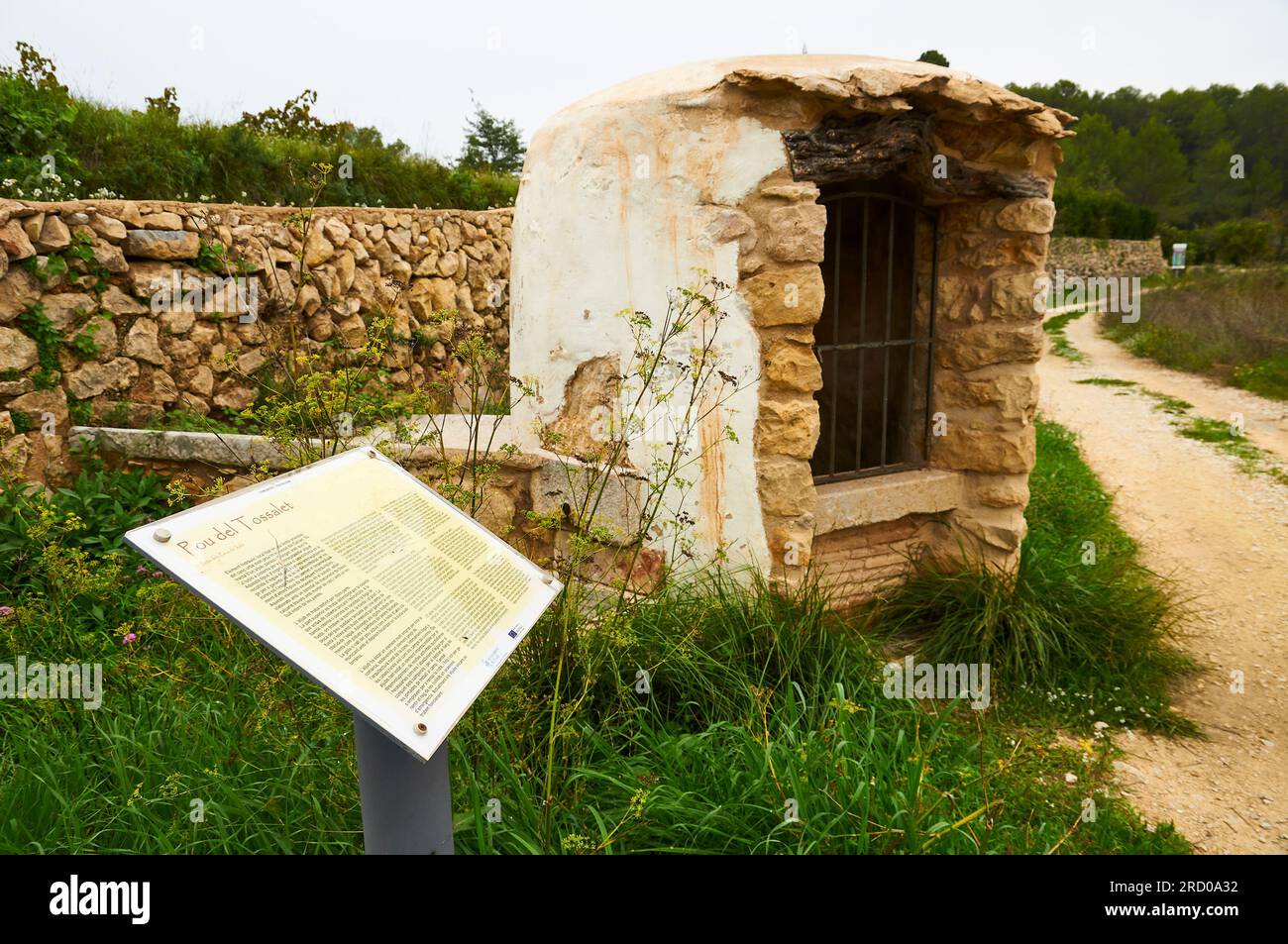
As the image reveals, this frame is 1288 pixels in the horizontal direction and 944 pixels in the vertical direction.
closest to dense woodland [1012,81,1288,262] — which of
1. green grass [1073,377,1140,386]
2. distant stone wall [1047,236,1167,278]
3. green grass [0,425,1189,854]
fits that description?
distant stone wall [1047,236,1167,278]

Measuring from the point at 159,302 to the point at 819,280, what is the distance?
4.01m

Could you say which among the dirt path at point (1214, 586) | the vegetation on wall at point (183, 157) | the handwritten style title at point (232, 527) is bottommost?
the dirt path at point (1214, 586)

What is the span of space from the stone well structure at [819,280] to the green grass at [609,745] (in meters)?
0.75

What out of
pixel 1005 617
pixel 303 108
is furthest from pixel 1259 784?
pixel 303 108

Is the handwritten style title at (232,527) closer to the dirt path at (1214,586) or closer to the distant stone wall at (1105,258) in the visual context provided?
the dirt path at (1214,586)

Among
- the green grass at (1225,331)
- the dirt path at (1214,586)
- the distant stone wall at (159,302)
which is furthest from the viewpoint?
the green grass at (1225,331)

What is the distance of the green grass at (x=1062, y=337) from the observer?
1525 centimetres

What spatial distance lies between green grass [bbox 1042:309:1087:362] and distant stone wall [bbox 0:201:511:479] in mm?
12068

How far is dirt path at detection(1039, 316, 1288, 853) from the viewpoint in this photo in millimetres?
3607

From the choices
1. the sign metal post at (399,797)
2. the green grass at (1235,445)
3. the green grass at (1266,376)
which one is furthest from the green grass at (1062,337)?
the sign metal post at (399,797)

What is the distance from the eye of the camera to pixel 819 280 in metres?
3.97

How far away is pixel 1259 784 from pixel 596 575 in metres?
3.03

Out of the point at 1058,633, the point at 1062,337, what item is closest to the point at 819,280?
the point at 1058,633

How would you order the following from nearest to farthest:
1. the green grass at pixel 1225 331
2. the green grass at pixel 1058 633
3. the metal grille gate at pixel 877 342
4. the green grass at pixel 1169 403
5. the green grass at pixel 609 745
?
the green grass at pixel 609 745 → the green grass at pixel 1058 633 → the metal grille gate at pixel 877 342 → the green grass at pixel 1169 403 → the green grass at pixel 1225 331
